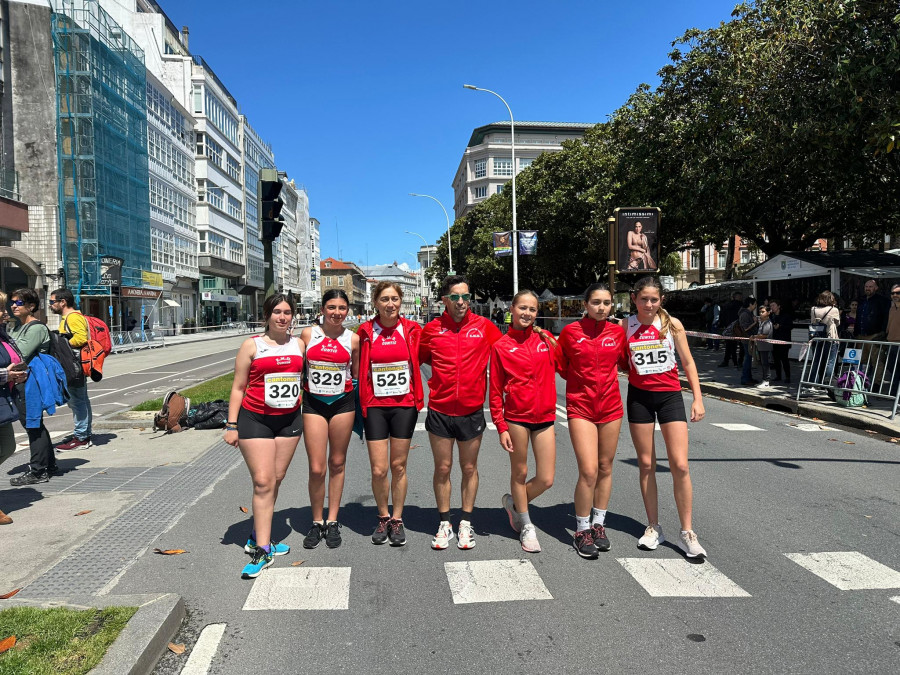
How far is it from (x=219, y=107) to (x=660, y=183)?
5169 centimetres

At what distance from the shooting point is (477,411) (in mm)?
4566

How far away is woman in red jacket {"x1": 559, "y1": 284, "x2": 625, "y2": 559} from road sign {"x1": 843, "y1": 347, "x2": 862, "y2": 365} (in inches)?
304

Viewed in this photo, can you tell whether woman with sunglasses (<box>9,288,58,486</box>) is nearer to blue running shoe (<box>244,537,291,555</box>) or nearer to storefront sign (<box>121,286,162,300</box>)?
blue running shoe (<box>244,537,291,555</box>)

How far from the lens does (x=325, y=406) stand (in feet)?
14.9

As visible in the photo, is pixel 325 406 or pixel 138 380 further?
pixel 138 380

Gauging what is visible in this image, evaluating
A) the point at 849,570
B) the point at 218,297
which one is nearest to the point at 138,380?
the point at 849,570

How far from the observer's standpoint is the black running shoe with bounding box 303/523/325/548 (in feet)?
15.0

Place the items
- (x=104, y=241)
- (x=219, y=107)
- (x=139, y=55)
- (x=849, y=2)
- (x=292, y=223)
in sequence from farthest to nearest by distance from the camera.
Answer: (x=292, y=223)
(x=219, y=107)
(x=139, y=55)
(x=104, y=241)
(x=849, y=2)

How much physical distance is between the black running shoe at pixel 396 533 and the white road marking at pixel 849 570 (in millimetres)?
2546

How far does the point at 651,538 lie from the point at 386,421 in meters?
1.95

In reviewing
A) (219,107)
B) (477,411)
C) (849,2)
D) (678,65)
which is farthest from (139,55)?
(477,411)

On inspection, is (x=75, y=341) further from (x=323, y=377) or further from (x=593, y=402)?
(x=593, y=402)

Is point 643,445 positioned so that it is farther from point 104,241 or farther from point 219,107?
point 219,107

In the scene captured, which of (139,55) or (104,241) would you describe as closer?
(104,241)
